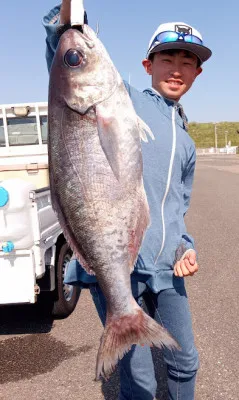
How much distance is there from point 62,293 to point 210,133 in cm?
9224

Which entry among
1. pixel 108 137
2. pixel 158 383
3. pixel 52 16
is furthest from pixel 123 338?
pixel 158 383

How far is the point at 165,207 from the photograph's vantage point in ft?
7.11

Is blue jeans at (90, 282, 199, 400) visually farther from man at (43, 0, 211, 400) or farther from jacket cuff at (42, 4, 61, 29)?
jacket cuff at (42, 4, 61, 29)

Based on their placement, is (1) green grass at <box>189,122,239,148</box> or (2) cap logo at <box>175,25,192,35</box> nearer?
(2) cap logo at <box>175,25,192,35</box>

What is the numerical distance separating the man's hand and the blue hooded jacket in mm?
39

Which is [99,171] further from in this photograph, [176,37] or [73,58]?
[176,37]

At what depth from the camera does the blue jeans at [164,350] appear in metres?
2.19

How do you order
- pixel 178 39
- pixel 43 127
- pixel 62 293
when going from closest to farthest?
pixel 178 39, pixel 62 293, pixel 43 127

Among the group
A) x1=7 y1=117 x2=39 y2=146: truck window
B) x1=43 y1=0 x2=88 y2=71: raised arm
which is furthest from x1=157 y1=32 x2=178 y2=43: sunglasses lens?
x1=7 y1=117 x2=39 y2=146: truck window

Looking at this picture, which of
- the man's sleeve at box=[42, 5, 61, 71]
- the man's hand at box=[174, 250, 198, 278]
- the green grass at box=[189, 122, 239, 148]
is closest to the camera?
the man's sleeve at box=[42, 5, 61, 71]

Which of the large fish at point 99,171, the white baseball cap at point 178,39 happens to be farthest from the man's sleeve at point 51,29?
the white baseball cap at point 178,39

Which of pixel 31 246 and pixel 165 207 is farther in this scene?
pixel 31 246

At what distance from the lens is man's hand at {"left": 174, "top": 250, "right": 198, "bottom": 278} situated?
6.86ft

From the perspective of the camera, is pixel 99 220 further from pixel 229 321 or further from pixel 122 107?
pixel 229 321
